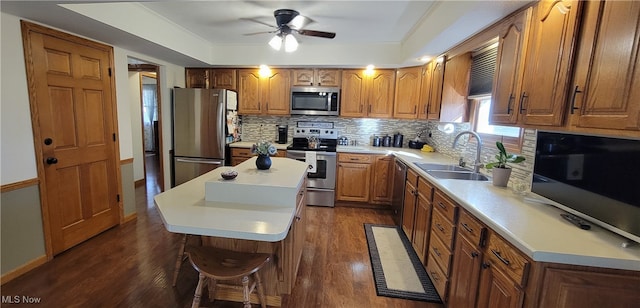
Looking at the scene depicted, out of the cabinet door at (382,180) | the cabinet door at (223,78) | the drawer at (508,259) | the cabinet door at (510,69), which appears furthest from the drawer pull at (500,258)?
the cabinet door at (223,78)

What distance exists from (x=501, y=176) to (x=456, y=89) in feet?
4.16

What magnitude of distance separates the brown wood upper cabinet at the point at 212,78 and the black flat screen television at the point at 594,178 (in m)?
3.98

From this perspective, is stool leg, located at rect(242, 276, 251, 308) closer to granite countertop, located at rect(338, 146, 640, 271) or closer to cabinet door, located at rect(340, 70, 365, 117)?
granite countertop, located at rect(338, 146, 640, 271)

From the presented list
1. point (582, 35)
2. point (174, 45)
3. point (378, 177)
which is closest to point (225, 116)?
point (174, 45)

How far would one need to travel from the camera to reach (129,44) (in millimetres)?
2885

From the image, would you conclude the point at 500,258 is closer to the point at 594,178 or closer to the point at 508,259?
the point at 508,259

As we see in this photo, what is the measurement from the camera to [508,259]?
121cm

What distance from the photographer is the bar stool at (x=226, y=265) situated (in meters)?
1.50

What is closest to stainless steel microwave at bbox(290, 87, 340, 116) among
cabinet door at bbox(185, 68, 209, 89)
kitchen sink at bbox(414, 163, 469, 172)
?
cabinet door at bbox(185, 68, 209, 89)

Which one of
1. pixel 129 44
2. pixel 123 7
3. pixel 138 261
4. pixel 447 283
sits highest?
pixel 123 7

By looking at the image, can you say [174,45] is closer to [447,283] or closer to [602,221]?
[447,283]

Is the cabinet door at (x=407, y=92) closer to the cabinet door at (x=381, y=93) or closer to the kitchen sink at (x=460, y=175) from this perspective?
the cabinet door at (x=381, y=93)

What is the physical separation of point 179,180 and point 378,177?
305 centimetres

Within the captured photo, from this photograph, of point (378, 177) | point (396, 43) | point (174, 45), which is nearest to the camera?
point (174, 45)
